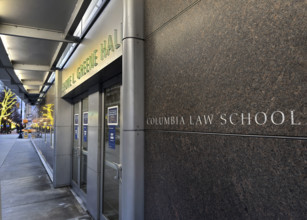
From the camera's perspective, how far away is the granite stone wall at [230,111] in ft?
3.34

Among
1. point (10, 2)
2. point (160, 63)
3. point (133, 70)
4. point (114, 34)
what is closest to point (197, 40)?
point (160, 63)

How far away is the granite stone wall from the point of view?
1.02 metres

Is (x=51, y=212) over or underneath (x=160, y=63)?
underneath

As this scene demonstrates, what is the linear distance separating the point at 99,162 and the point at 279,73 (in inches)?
157

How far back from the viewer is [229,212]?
1298mm

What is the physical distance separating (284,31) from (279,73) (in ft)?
0.62

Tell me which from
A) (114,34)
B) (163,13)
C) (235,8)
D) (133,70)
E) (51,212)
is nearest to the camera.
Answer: (235,8)

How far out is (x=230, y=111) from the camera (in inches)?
51.2

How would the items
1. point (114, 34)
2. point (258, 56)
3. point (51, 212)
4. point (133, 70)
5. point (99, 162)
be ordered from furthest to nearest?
point (51, 212) < point (99, 162) < point (114, 34) < point (133, 70) < point (258, 56)

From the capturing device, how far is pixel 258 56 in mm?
1165

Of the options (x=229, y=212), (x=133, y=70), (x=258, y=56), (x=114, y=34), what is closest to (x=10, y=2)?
(x=114, y=34)

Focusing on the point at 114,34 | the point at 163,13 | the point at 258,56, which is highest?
the point at 114,34

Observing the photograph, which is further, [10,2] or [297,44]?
[10,2]

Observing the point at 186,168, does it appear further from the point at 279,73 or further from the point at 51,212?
the point at 51,212
